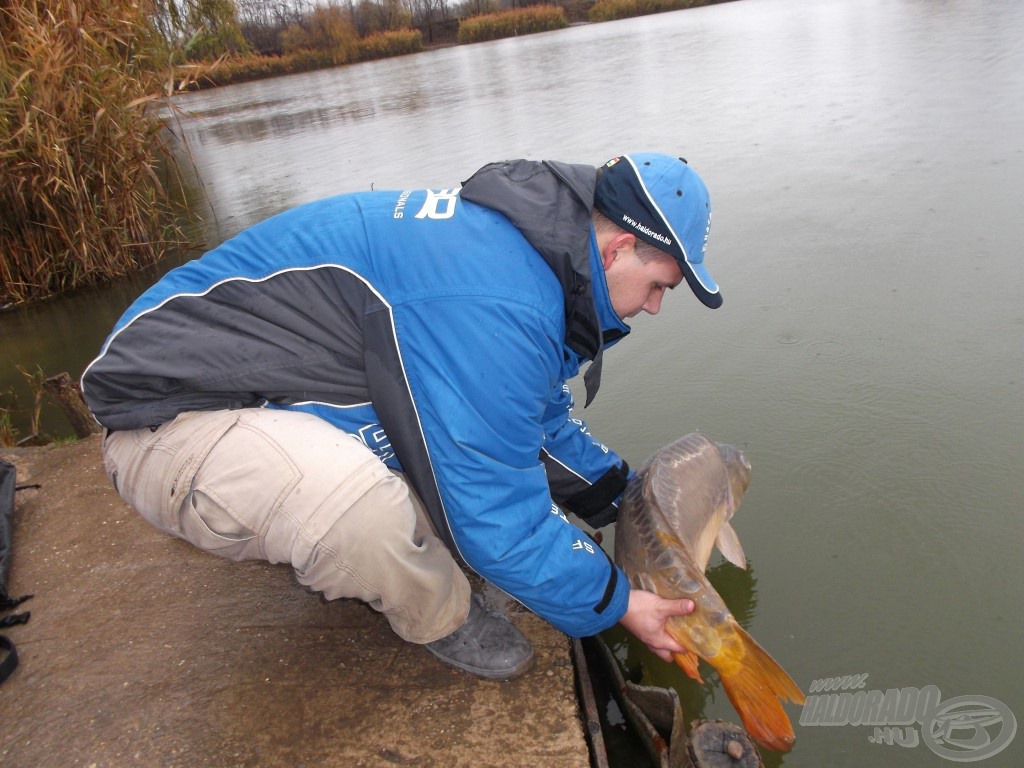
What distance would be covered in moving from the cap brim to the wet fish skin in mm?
770

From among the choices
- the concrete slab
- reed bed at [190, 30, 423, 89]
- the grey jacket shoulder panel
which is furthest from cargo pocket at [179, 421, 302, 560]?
reed bed at [190, 30, 423, 89]

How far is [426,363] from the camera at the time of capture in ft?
5.80

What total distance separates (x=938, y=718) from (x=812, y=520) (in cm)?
82

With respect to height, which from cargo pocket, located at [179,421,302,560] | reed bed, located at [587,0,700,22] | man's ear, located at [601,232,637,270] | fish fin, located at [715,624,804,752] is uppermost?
reed bed, located at [587,0,700,22]

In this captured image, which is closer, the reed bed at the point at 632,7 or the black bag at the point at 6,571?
the black bag at the point at 6,571

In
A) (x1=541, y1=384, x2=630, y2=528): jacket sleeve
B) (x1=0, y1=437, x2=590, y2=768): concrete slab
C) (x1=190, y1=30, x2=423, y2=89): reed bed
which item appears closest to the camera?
(x1=0, y1=437, x2=590, y2=768): concrete slab

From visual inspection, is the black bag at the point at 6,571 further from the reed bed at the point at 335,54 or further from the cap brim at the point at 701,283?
the reed bed at the point at 335,54

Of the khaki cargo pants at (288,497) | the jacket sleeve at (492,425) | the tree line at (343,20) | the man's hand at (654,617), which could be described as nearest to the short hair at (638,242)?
the jacket sleeve at (492,425)

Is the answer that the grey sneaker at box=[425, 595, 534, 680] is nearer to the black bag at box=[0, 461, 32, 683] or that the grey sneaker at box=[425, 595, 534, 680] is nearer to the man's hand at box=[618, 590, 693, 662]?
the man's hand at box=[618, 590, 693, 662]

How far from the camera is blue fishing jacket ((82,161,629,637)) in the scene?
1751 mm

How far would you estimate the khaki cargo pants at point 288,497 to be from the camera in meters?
1.84

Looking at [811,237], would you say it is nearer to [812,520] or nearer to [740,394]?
[740,394]

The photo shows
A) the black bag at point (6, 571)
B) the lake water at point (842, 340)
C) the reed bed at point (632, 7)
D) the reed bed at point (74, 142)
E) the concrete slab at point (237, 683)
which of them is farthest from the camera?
the reed bed at point (632, 7)

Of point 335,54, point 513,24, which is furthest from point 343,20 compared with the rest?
point 513,24
